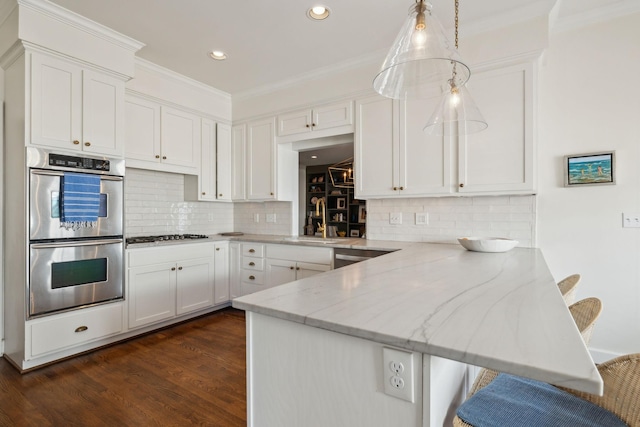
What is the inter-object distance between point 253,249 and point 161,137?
1.56 metres

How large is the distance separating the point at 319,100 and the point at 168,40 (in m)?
1.51

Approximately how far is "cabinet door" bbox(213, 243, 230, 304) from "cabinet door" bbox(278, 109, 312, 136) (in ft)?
5.01

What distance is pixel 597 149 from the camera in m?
2.49

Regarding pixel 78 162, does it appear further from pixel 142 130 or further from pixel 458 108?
pixel 458 108

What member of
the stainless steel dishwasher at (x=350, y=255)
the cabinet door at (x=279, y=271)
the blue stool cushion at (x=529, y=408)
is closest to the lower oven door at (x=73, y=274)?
the cabinet door at (x=279, y=271)

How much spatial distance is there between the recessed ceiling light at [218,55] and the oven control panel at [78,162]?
1.39 metres

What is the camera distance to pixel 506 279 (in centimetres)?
139

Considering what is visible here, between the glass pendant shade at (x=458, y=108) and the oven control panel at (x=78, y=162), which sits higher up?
the glass pendant shade at (x=458, y=108)

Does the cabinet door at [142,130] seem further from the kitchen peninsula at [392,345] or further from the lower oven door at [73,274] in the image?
the kitchen peninsula at [392,345]

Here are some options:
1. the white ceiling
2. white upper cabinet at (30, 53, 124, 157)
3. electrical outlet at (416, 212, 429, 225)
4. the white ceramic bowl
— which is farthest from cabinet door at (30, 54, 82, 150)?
the white ceramic bowl

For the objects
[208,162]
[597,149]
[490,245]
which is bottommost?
[490,245]

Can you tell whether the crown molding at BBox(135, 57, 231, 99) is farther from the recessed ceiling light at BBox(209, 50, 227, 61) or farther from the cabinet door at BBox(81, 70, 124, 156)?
the recessed ceiling light at BBox(209, 50, 227, 61)

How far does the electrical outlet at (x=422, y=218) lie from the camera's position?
10.2ft

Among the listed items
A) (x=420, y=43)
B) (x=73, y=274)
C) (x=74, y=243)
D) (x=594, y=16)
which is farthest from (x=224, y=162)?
(x=594, y=16)
